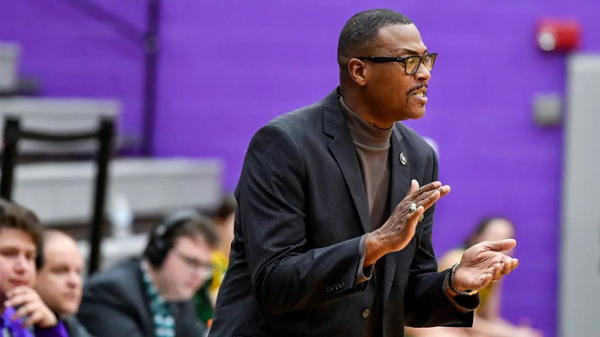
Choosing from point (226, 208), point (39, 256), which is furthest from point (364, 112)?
point (226, 208)

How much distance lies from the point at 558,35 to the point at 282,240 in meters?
4.39

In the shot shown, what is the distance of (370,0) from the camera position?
6.11 meters

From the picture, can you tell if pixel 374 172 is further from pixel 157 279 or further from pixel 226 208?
pixel 226 208

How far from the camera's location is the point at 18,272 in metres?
2.74

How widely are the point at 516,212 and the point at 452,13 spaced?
124cm

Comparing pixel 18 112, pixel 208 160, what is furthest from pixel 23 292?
pixel 208 160

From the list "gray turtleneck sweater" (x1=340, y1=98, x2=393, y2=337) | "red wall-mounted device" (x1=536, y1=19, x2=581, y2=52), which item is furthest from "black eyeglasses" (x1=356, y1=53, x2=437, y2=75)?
"red wall-mounted device" (x1=536, y1=19, x2=581, y2=52)

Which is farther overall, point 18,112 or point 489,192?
point 489,192

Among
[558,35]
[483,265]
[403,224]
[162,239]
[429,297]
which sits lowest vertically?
[162,239]

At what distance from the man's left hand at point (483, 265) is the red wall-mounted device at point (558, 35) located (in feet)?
13.7

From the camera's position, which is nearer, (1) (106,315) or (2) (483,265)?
(2) (483,265)

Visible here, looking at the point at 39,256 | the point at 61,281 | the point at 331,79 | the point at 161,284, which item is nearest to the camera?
the point at 39,256

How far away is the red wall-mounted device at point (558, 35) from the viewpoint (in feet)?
19.2

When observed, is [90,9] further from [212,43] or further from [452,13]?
[452,13]
